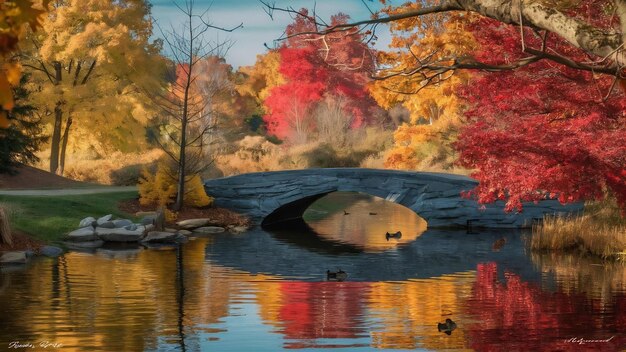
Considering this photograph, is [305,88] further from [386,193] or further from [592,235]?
[592,235]

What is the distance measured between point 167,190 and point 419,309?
16.2 meters

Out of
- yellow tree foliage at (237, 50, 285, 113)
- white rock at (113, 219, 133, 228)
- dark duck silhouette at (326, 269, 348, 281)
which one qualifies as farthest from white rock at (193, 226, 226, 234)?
yellow tree foliage at (237, 50, 285, 113)

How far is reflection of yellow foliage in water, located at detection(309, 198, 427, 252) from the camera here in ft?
76.2

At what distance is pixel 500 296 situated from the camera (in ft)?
45.1

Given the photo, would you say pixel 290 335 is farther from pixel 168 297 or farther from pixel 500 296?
pixel 500 296

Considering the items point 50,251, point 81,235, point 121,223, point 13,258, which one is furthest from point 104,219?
point 13,258

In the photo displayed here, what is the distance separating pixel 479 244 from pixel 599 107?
7.68 metres

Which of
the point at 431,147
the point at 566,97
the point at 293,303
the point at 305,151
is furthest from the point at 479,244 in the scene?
the point at 305,151

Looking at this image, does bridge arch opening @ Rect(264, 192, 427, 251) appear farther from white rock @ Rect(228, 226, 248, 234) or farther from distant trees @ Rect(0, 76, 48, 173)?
distant trees @ Rect(0, 76, 48, 173)

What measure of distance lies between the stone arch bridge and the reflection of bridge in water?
1.74 meters

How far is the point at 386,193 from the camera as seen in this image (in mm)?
27094

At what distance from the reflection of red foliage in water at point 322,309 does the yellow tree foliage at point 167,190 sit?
1259 cm

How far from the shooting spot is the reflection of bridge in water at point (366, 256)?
17000 mm

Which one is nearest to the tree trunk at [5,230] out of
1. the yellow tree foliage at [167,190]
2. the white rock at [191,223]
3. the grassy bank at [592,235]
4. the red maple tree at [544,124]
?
the white rock at [191,223]
